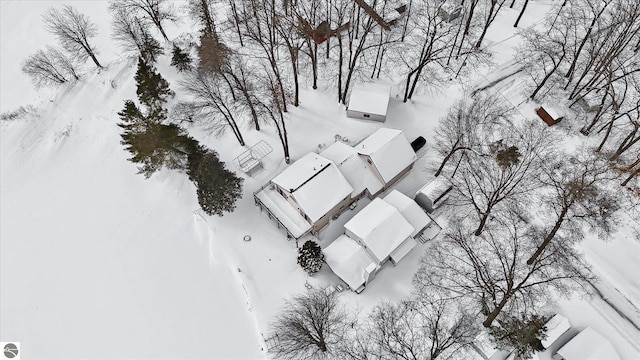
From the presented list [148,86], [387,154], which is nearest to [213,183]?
[148,86]

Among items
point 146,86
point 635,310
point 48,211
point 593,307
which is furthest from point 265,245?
point 635,310

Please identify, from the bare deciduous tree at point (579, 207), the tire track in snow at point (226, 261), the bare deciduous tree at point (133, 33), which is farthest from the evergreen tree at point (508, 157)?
the bare deciduous tree at point (133, 33)

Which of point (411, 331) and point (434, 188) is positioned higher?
point (434, 188)

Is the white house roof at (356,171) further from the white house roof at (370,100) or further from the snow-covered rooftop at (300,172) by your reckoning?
the white house roof at (370,100)

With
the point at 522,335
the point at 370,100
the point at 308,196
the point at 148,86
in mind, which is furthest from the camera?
the point at 370,100

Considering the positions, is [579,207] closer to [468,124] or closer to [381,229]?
[468,124]

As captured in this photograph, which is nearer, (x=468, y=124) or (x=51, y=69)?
(x=468, y=124)

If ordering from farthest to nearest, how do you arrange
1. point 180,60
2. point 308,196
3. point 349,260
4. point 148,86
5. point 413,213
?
point 180,60, point 148,86, point 413,213, point 308,196, point 349,260

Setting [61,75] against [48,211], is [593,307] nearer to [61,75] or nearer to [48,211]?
[48,211]
